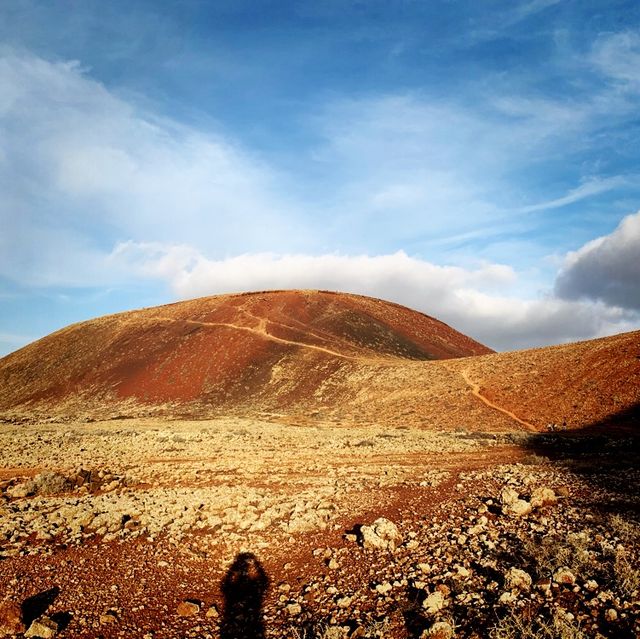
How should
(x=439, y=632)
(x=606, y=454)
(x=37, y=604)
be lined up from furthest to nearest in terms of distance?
(x=606, y=454) → (x=37, y=604) → (x=439, y=632)

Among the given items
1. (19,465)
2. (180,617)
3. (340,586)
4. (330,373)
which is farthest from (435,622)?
(330,373)

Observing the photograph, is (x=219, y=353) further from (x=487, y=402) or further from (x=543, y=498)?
(x=543, y=498)

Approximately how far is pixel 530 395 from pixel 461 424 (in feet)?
15.9

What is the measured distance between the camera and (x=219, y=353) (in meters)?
45.1

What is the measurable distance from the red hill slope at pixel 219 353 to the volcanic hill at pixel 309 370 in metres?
0.18

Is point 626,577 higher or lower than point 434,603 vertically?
higher

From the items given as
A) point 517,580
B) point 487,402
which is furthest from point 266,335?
point 517,580

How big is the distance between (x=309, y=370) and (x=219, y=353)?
1118 centimetres

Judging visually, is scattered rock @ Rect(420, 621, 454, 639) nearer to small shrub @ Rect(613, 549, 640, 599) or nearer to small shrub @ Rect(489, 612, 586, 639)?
small shrub @ Rect(489, 612, 586, 639)

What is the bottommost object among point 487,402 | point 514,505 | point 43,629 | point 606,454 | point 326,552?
point 606,454

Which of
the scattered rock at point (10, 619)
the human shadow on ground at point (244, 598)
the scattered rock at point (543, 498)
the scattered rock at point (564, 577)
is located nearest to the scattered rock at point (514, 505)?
the scattered rock at point (543, 498)

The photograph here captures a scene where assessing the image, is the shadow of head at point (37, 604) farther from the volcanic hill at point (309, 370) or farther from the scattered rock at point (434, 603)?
the volcanic hill at point (309, 370)

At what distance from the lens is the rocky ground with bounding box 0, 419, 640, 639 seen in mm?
4602

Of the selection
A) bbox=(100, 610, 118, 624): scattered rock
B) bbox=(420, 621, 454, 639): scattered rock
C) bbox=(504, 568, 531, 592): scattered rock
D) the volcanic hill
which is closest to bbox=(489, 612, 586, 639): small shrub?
bbox=(420, 621, 454, 639): scattered rock
